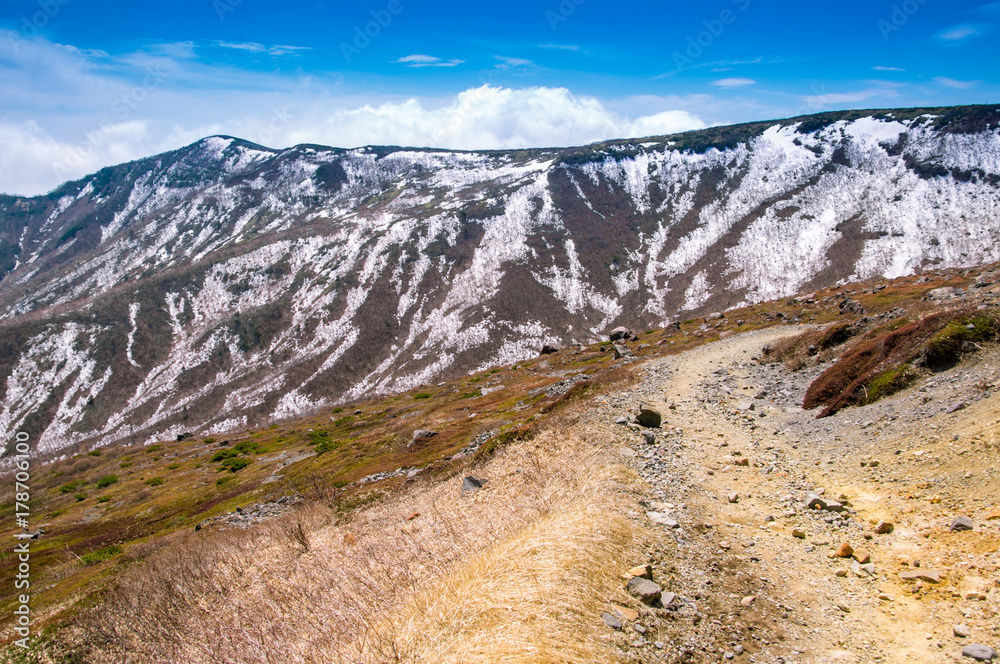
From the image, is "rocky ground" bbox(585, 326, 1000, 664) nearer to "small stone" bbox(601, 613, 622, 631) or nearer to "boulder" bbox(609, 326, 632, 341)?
"small stone" bbox(601, 613, 622, 631)

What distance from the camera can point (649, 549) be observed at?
34.2 ft

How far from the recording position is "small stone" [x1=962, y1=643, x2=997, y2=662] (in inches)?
257

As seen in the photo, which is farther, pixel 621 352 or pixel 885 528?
pixel 621 352

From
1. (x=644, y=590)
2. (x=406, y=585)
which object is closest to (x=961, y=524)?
(x=644, y=590)

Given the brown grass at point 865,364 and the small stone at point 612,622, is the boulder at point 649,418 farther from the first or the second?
the small stone at point 612,622

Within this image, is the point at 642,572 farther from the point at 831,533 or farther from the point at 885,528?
the point at 885,528

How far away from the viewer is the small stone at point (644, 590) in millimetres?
8656

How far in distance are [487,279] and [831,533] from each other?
504 feet

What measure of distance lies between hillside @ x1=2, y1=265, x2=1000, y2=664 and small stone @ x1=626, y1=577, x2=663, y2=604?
0.43 ft

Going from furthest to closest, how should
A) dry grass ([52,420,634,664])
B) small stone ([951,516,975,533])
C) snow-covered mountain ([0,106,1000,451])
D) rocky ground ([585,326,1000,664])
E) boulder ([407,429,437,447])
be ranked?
snow-covered mountain ([0,106,1000,451])
boulder ([407,429,437,447])
small stone ([951,516,975,533])
dry grass ([52,420,634,664])
rocky ground ([585,326,1000,664])

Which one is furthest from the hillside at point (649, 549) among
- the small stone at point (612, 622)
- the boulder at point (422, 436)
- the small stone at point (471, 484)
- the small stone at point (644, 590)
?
the boulder at point (422, 436)

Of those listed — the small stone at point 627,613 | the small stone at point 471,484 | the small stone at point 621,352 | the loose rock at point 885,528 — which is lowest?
the small stone at point 621,352

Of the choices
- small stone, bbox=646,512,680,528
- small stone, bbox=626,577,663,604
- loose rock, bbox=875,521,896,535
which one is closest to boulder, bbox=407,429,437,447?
small stone, bbox=646,512,680,528

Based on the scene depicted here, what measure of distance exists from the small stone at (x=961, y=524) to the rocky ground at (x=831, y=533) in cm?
2
